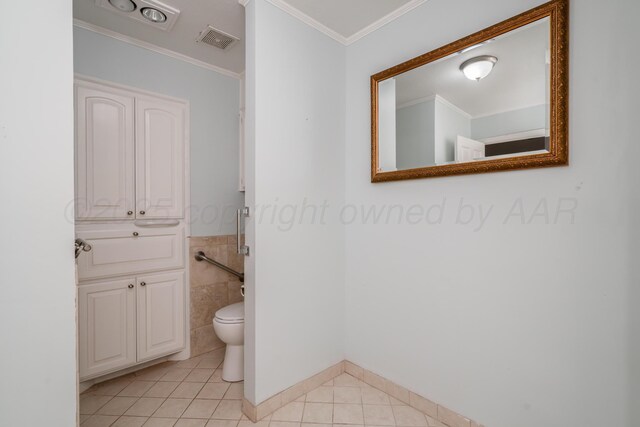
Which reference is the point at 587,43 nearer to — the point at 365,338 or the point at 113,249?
the point at 365,338

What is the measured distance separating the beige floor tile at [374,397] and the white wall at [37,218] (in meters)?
1.46

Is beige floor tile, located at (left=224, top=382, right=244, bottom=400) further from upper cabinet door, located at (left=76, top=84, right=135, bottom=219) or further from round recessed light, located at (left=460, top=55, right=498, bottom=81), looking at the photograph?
round recessed light, located at (left=460, top=55, right=498, bottom=81)

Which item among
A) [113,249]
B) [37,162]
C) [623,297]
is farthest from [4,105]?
[623,297]

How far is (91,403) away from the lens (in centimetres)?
175

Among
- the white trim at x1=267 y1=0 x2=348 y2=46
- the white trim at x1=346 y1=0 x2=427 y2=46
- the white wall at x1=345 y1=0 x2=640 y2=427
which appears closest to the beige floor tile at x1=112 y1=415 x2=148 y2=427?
the white wall at x1=345 y1=0 x2=640 y2=427

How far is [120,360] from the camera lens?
77.9 inches

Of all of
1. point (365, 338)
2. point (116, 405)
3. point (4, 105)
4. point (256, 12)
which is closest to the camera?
point (4, 105)

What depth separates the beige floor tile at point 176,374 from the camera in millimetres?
2031

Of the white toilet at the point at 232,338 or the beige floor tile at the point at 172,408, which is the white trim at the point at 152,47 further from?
the beige floor tile at the point at 172,408

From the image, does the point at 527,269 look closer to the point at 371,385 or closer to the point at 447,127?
the point at 447,127

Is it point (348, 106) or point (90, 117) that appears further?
point (348, 106)

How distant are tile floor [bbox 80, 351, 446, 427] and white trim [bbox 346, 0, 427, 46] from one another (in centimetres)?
239

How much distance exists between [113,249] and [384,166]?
1.94 m

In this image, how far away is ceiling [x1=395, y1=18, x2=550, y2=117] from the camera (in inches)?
49.4
